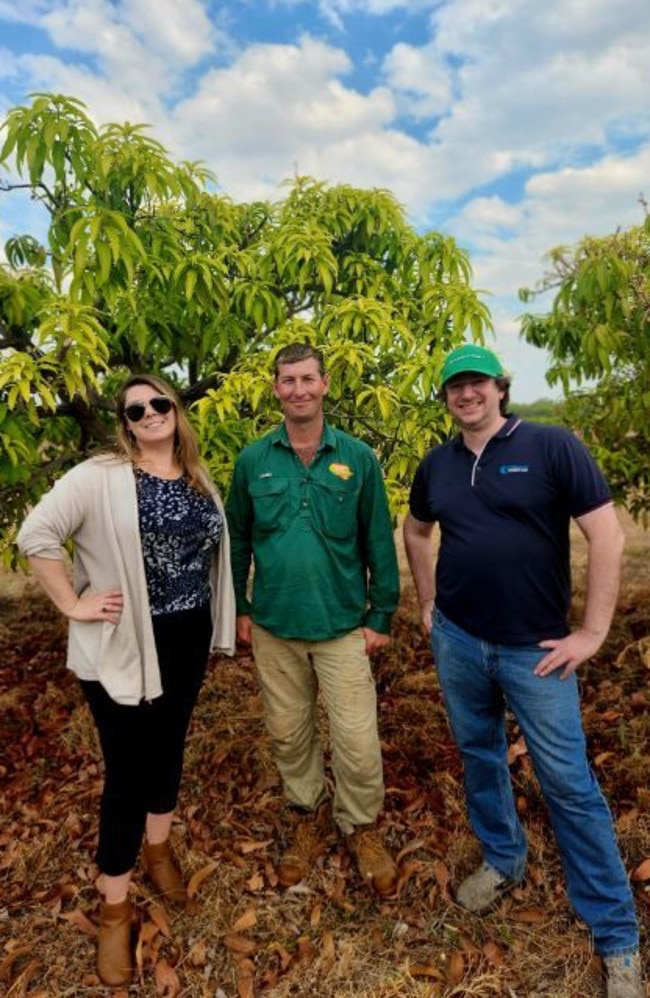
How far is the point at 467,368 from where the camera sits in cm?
258

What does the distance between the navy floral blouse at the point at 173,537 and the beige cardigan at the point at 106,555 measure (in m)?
0.09

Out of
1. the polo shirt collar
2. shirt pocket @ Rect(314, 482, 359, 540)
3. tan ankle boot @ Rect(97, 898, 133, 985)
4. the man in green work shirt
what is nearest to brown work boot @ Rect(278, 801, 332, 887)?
the man in green work shirt

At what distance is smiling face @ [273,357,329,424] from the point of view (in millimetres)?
2953

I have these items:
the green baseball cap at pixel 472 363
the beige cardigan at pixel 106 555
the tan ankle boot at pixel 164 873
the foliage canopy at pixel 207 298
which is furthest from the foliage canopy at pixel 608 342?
the tan ankle boot at pixel 164 873

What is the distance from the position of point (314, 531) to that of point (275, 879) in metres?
1.91

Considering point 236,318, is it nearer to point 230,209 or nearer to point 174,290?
point 174,290

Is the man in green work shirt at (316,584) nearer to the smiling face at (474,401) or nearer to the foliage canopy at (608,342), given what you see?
the smiling face at (474,401)

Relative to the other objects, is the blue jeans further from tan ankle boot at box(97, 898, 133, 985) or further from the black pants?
tan ankle boot at box(97, 898, 133, 985)

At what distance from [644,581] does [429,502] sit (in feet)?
20.5

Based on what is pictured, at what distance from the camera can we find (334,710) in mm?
3291

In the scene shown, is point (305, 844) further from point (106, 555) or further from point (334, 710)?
point (106, 555)

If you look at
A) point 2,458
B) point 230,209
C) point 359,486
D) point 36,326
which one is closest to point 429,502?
point 359,486

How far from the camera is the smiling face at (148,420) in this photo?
2689 mm

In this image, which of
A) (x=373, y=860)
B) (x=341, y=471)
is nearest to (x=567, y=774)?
(x=373, y=860)
